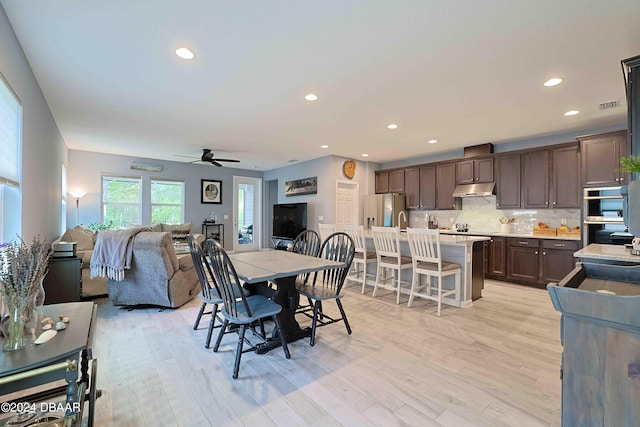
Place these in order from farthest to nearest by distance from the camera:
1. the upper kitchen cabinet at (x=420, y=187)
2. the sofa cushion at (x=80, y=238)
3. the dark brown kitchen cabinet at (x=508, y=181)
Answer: the upper kitchen cabinet at (x=420, y=187)
the dark brown kitchen cabinet at (x=508, y=181)
the sofa cushion at (x=80, y=238)

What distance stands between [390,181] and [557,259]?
3.59 meters

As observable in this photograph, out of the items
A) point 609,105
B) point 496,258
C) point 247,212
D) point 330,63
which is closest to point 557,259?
point 496,258

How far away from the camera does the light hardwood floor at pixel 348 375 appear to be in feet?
5.59

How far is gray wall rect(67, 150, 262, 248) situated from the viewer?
623 centimetres

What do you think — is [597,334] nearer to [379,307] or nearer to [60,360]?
[60,360]

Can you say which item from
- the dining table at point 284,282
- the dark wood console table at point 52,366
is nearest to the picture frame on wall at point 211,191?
the dining table at point 284,282

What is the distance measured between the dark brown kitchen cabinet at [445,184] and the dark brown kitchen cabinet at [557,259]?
1.78 metres

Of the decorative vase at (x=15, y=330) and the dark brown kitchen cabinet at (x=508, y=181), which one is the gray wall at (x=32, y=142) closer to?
the decorative vase at (x=15, y=330)

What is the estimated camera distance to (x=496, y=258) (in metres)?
5.01

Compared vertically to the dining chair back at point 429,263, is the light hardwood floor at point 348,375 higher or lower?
lower

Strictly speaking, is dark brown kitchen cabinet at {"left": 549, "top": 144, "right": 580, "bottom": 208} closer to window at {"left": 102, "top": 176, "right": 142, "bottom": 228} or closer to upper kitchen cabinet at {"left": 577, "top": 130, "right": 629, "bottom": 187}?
upper kitchen cabinet at {"left": 577, "top": 130, "right": 629, "bottom": 187}

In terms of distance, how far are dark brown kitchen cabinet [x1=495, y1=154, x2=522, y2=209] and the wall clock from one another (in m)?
2.91

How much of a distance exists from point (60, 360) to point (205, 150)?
17.0ft

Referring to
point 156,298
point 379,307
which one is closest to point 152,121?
point 156,298
